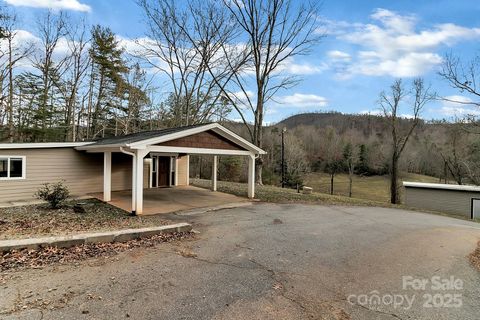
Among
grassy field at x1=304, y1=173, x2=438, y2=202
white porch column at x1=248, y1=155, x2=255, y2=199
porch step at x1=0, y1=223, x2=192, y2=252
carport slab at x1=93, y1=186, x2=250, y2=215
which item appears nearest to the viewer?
porch step at x1=0, y1=223, x2=192, y2=252

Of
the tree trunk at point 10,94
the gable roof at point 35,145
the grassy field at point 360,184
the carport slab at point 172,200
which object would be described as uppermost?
the tree trunk at point 10,94

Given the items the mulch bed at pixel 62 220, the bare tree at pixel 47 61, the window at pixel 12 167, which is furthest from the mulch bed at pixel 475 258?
the bare tree at pixel 47 61

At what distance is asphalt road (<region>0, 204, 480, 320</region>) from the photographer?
3.30 m

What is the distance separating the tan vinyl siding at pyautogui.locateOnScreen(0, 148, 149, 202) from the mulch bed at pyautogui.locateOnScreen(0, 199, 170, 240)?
181cm

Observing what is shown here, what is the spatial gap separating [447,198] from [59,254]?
906 inches

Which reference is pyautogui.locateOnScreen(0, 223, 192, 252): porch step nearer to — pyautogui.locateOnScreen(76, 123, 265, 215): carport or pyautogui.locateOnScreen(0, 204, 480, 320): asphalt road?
pyautogui.locateOnScreen(0, 204, 480, 320): asphalt road

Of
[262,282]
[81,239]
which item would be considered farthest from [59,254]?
[262,282]

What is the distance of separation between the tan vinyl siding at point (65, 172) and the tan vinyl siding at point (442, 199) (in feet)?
65.0

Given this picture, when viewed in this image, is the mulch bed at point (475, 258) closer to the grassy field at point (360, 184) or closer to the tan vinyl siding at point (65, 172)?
the tan vinyl siding at point (65, 172)

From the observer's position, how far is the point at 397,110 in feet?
83.8

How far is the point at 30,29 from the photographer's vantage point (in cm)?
2027

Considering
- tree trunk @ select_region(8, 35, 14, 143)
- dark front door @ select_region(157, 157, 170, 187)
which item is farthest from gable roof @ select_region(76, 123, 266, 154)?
tree trunk @ select_region(8, 35, 14, 143)

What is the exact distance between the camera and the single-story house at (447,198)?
19.0 meters

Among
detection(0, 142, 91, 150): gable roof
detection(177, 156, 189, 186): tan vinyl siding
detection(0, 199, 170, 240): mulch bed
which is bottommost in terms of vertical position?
detection(0, 199, 170, 240): mulch bed
